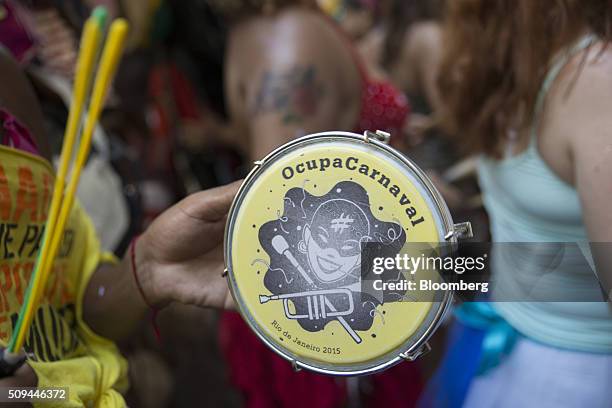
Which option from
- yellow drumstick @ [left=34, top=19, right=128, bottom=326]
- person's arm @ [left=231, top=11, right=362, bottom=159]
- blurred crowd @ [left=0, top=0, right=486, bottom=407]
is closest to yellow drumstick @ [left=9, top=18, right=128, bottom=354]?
yellow drumstick @ [left=34, top=19, right=128, bottom=326]

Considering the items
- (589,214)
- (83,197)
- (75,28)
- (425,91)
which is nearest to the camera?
(589,214)

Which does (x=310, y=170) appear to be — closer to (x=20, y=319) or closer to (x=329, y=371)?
(x=329, y=371)

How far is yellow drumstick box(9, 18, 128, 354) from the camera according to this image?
62cm

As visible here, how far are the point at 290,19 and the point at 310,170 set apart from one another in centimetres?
84

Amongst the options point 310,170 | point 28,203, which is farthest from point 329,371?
point 28,203

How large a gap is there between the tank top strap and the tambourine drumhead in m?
0.37

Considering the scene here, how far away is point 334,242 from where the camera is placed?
650mm

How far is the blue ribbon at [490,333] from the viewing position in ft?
3.31

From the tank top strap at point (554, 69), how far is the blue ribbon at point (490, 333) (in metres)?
0.28

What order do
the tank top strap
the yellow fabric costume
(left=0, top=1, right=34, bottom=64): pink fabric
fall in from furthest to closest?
(left=0, top=1, right=34, bottom=64): pink fabric, the tank top strap, the yellow fabric costume

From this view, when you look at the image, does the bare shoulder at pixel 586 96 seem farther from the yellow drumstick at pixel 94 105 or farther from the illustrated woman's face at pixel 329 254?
the yellow drumstick at pixel 94 105

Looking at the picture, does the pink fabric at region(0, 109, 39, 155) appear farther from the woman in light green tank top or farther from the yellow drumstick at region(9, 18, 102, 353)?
the woman in light green tank top

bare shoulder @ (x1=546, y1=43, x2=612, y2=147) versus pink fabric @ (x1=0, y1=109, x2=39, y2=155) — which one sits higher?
pink fabric @ (x1=0, y1=109, x2=39, y2=155)

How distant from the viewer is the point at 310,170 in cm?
66
